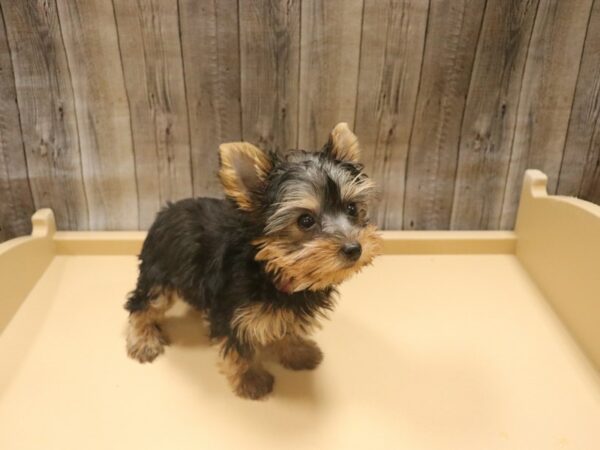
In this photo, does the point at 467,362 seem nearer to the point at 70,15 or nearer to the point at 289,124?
the point at 289,124

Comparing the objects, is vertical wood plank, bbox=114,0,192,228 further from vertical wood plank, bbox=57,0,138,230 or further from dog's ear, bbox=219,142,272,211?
dog's ear, bbox=219,142,272,211

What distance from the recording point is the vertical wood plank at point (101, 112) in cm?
185

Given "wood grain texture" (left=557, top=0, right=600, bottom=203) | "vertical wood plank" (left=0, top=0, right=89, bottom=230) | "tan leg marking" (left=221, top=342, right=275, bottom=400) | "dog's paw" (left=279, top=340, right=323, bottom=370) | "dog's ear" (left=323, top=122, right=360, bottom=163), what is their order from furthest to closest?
1. "wood grain texture" (left=557, top=0, right=600, bottom=203)
2. "vertical wood plank" (left=0, top=0, right=89, bottom=230)
3. "dog's paw" (left=279, top=340, right=323, bottom=370)
4. "tan leg marking" (left=221, top=342, right=275, bottom=400)
5. "dog's ear" (left=323, top=122, right=360, bottom=163)

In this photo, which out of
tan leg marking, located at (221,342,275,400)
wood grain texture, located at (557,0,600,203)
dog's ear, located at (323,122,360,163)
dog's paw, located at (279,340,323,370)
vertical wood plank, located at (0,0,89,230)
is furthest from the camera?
wood grain texture, located at (557,0,600,203)

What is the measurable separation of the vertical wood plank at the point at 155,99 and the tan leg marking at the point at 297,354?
2.49 ft

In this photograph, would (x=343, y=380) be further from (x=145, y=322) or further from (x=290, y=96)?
(x=290, y=96)

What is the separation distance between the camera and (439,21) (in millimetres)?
1894

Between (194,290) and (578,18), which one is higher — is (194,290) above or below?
below

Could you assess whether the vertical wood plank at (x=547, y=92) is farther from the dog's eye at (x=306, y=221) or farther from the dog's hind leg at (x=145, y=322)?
the dog's hind leg at (x=145, y=322)

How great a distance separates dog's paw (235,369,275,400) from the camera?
62.9 inches

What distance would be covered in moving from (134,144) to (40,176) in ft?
1.24

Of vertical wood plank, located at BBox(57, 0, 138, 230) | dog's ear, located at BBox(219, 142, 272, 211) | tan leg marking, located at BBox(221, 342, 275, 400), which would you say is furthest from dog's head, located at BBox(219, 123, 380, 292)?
vertical wood plank, located at BBox(57, 0, 138, 230)

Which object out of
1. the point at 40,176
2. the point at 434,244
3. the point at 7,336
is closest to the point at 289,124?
the point at 434,244

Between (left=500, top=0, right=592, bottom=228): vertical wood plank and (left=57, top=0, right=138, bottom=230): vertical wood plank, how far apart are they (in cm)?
143
